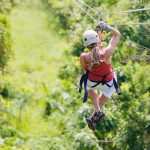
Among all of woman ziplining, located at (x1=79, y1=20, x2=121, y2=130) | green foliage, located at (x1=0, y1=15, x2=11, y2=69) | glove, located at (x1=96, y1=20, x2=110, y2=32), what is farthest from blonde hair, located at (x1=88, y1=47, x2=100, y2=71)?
green foliage, located at (x1=0, y1=15, x2=11, y2=69)

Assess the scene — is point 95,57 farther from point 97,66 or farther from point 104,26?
point 104,26

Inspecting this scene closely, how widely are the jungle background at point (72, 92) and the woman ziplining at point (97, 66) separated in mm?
865

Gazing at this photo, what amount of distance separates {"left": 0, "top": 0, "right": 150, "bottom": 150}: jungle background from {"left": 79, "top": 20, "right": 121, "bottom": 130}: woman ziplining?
0.86 meters

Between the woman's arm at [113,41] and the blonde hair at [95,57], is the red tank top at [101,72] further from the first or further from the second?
the woman's arm at [113,41]

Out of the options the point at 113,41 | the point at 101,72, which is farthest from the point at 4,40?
the point at 113,41

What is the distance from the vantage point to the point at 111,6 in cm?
968

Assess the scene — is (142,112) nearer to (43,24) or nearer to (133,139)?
(133,139)

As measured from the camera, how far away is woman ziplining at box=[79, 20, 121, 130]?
5.12m

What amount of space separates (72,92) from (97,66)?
19.3 feet

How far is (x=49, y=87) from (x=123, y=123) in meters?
5.19

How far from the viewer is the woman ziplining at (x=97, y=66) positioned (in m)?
5.12

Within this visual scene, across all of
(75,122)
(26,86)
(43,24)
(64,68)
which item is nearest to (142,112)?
(75,122)

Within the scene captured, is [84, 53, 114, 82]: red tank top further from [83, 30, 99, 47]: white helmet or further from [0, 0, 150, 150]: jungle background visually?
[0, 0, 150, 150]: jungle background

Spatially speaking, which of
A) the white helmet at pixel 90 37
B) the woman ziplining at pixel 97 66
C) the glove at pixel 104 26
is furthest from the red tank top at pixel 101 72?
the glove at pixel 104 26
